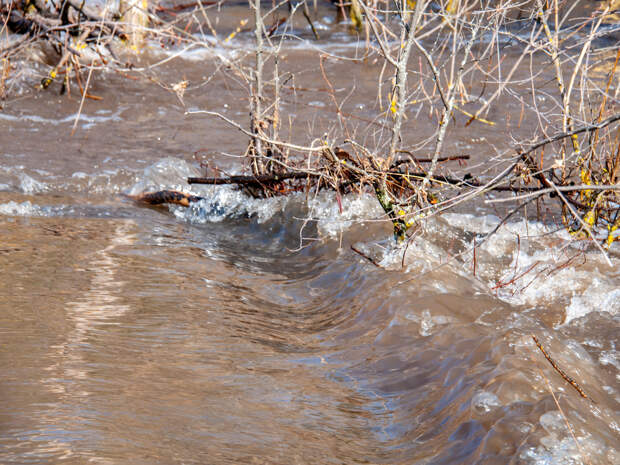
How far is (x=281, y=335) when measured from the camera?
158 inches

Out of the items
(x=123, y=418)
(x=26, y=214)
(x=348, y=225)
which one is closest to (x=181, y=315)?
(x=123, y=418)

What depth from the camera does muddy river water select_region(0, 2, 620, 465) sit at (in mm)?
2865

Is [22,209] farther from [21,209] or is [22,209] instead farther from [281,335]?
[281,335]

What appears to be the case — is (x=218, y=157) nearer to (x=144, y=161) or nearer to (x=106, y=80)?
(x=144, y=161)

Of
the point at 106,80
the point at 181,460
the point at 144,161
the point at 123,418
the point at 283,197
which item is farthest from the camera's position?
the point at 106,80

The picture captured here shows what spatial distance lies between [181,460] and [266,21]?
44.7 feet

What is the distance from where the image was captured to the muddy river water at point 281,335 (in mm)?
2865

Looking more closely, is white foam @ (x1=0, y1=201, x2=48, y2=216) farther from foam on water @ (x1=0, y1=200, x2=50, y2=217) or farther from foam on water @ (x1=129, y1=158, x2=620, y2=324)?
foam on water @ (x1=129, y1=158, x2=620, y2=324)

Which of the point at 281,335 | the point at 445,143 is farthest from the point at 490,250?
the point at 445,143

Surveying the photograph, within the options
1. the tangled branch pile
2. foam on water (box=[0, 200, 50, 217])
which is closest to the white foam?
foam on water (box=[0, 200, 50, 217])

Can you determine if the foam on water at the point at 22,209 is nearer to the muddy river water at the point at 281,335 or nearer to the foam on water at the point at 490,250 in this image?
the muddy river water at the point at 281,335

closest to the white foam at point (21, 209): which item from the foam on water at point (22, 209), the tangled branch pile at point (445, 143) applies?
the foam on water at point (22, 209)

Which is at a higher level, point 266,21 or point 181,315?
point 266,21

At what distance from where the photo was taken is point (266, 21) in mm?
15273
